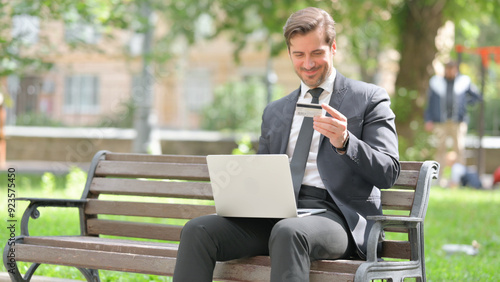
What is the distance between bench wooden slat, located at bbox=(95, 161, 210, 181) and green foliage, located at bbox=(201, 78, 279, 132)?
13.2 meters

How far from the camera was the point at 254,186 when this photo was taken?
3506mm

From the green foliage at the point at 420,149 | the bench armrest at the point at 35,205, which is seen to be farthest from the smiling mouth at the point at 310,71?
the green foliage at the point at 420,149

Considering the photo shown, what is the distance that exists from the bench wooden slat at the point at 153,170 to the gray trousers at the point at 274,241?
910mm

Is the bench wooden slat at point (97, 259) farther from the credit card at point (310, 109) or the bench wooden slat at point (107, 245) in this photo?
the credit card at point (310, 109)

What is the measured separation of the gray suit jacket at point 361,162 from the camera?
354cm

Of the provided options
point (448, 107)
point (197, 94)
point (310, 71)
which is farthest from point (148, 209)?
point (197, 94)

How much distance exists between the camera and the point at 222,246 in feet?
11.8

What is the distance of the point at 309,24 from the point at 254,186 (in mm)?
818

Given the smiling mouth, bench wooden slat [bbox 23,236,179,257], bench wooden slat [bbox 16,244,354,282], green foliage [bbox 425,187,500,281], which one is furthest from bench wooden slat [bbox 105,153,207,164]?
green foliage [bbox 425,187,500,281]

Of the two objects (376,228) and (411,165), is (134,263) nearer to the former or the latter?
(376,228)

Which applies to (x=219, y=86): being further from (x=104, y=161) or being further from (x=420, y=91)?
Result: (x=104, y=161)

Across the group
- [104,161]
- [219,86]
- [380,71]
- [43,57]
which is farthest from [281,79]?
[104,161]

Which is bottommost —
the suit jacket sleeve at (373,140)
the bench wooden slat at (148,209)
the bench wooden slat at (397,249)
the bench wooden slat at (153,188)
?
the bench wooden slat at (397,249)

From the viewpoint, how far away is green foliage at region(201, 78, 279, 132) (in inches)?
750
